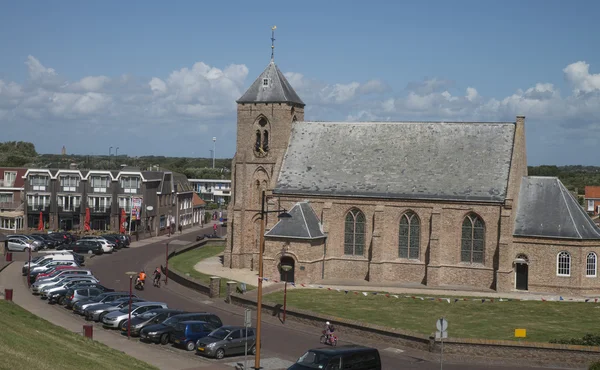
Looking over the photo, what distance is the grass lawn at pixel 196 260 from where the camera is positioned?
58206mm

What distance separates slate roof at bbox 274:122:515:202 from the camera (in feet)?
190

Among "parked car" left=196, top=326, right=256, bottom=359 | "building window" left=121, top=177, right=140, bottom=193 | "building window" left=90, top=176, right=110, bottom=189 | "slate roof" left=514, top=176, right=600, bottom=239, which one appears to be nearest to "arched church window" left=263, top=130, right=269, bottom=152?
"slate roof" left=514, top=176, right=600, bottom=239

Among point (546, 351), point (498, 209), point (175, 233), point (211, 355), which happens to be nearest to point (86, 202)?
point (175, 233)

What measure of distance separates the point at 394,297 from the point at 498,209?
10.1 meters

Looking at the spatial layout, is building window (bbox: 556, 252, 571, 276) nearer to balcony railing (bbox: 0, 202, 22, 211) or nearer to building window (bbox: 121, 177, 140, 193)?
building window (bbox: 121, 177, 140, 193)

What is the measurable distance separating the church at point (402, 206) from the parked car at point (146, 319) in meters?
17.2

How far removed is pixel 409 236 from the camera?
58781 millimetres

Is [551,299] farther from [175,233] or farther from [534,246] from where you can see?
[175,233]

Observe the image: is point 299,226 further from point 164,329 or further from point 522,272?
point 164,329

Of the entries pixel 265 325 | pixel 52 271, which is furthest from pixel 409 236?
pixel 52 271

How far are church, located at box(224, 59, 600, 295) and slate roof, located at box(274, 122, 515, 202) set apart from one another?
0.08 metres

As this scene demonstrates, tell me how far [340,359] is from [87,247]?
49.1m

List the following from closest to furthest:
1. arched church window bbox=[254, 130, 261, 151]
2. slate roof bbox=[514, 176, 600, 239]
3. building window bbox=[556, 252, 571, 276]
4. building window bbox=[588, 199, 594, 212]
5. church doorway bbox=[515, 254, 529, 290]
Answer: building window bbox=[556, 252, 571, 276]
slate roof bbox=[514, 176, 600, 239]
church doorway bbox=[515, 254, 529, 290]
arched church window bbox=[254, 130, 261, 151]
building window bbox=[588, 199, 594, 212]

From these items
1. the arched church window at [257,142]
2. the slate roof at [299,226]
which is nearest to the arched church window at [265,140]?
the arched church window at [257,142]
